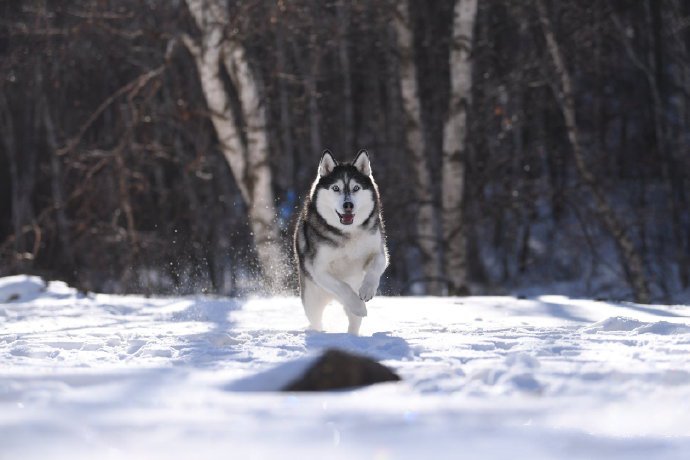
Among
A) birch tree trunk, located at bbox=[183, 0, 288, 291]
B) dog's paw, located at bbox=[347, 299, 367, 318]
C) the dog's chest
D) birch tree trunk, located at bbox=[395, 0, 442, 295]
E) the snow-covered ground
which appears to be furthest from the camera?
birch tree trunk, located at bbox=[395, 0, 442, 295]

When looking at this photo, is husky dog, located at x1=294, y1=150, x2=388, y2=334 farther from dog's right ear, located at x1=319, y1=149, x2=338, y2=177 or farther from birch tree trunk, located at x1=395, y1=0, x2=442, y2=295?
birch tree trunk, located at x1=395, y1=0, x2=442, y2=295

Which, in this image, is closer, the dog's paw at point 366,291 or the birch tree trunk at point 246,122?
the dog's paw at point 366,291

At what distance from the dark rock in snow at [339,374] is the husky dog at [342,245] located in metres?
1.86

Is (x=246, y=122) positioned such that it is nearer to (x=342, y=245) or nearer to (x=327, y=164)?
(x=327, y=164)

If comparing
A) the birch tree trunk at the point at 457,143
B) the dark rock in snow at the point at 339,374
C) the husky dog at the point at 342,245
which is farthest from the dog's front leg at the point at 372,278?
the birch tree trunk at the point at 457,143

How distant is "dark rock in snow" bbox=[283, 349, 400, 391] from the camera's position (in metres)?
3.68

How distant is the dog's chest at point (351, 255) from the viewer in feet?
19.5

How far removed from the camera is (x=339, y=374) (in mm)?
3725

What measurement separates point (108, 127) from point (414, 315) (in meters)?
17.3

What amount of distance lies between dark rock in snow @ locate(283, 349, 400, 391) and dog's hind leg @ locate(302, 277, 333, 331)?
222 cm

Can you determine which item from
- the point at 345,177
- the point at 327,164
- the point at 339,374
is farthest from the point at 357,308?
the point at 339,374

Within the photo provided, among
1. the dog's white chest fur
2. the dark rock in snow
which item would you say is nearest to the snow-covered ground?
the dark rock in snow

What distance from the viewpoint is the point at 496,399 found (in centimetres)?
339

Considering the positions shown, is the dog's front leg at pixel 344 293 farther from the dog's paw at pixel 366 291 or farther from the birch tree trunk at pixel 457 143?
the birch tree trunk at pixel 457 143
